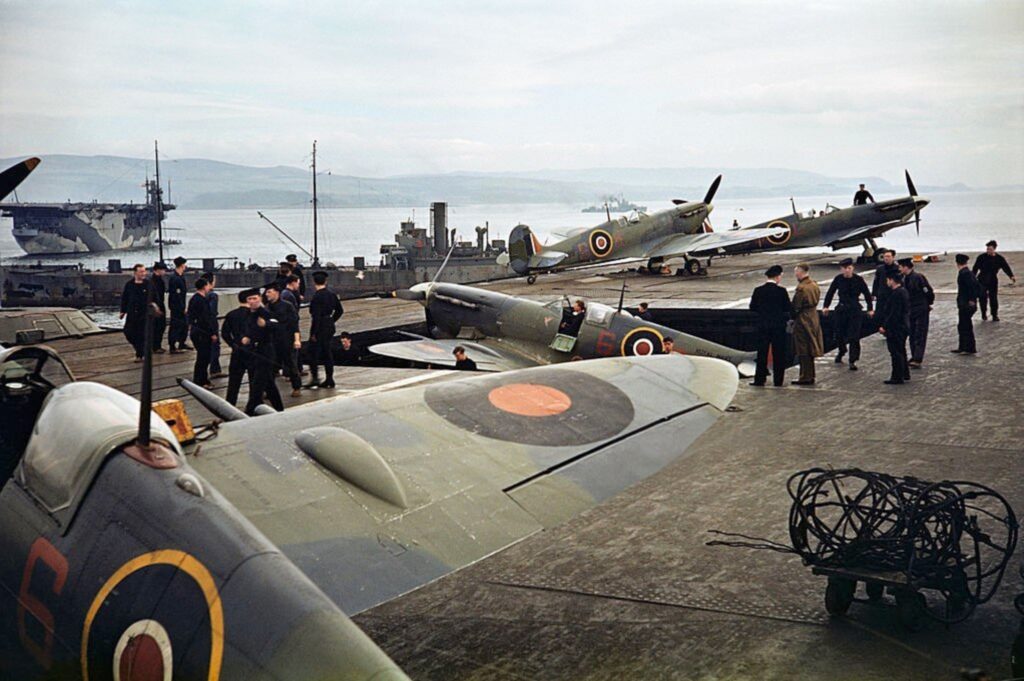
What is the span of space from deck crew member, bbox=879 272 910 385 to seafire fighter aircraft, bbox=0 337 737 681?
21.4 ft

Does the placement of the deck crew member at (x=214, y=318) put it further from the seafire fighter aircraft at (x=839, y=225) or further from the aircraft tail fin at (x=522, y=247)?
the seafire fighter aircraft at (x=839, y=225)

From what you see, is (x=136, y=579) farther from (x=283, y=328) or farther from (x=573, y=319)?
(x=573, y=319)

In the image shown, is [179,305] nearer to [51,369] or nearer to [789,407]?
[789,407]

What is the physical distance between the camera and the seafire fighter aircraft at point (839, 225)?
3475 centimetres

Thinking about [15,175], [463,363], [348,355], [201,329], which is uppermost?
[15,175]

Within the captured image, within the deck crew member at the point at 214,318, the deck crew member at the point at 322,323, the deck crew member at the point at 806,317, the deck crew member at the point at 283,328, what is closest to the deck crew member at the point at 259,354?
the deck crew member at the point at 283,328

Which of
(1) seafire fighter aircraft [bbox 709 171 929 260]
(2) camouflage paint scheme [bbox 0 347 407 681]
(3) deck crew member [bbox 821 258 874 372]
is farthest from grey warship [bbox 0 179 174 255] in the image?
(2) camouflage paint scheme [bbox 0 347 407 681]

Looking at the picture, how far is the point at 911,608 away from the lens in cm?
639

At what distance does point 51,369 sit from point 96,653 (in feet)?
7.51

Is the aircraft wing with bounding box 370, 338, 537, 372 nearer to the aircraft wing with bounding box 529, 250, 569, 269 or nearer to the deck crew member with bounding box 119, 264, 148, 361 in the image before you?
the deck crew member with bounding box 119, 264, 148, 361

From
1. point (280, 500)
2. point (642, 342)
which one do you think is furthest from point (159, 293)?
point (280, 500)

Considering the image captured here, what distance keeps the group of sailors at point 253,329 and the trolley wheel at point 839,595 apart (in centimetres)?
676

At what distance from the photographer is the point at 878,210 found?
3478 centimetres

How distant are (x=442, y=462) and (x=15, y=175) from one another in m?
4.05
